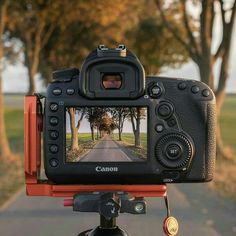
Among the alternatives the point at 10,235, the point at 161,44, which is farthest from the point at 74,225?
the point at 161,44

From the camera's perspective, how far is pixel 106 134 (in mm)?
2186

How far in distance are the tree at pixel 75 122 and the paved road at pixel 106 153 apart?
64 millimetres

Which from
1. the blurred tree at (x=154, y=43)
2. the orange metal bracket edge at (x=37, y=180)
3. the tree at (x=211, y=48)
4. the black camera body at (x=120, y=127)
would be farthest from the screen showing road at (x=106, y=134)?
the blurred tree at (x=154, y=43)

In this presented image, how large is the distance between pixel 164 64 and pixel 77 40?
11.3 metres

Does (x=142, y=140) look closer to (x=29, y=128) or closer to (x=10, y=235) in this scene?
→ (x=29, y=128)

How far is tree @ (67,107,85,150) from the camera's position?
217 centimetres

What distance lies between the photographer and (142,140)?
218 centimetres

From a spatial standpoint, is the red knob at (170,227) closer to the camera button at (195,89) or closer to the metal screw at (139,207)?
the metal screw at (139,207)

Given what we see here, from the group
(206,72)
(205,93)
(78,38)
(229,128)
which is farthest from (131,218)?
(229,128)

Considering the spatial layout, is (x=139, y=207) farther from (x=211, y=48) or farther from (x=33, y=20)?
(x=33, y=20)

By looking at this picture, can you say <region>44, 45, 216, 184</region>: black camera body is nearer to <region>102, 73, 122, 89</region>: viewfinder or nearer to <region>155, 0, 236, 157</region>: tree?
<region>102, 73, 122, 89</region>: viewfinder

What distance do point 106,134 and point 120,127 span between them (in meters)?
0.06

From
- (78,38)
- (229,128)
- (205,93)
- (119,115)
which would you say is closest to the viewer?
(119,115)

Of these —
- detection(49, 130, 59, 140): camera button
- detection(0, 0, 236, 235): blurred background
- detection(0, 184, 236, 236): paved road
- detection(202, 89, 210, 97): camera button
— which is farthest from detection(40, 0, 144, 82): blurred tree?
detection(49, 130, 59, 140): camera button
